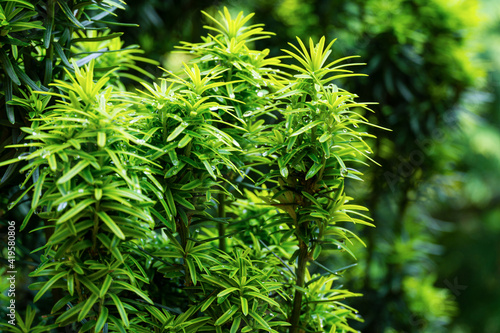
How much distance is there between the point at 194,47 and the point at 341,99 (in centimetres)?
28

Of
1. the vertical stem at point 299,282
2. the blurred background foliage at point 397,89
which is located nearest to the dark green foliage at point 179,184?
the vertical stem at point 299,282

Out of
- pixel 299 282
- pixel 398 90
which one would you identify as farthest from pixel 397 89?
pixel 299 282

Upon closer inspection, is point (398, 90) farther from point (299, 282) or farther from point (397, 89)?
point (299, 282)

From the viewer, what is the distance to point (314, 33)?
1.61 metres

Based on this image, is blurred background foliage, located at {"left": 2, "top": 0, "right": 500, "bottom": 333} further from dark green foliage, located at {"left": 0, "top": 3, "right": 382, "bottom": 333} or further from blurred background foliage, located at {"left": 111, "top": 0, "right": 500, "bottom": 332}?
dark green foliage, located at {"left": 0, "top": 3, "right": 382, "bottom": 333}

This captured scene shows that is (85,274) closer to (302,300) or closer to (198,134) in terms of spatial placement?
(198,134)

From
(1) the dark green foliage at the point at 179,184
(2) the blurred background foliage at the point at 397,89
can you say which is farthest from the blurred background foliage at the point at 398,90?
(1) the dark green foliage at the point at 179,184

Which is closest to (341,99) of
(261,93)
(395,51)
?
(261,93)

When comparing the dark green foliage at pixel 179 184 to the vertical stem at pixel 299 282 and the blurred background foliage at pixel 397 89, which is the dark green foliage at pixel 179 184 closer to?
the vertical stem at pixel 299 282

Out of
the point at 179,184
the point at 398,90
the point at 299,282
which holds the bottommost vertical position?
the point at 299,282

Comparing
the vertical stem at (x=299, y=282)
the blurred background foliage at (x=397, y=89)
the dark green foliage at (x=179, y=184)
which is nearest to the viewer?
the dark green foliage at (x=179, y=184)

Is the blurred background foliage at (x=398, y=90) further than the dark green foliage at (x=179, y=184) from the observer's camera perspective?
Yes

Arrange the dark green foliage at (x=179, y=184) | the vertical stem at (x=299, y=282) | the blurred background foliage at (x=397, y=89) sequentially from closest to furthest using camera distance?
the dark green foliage at (x=179, y=184) < the vertical stem at (x=299, y=282) < the blurred background foliage at (x=397, y=89)

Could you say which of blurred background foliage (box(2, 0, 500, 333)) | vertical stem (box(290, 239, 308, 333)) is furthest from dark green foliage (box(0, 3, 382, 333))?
blurred background foliage (box(2, 0, 500, 333))
